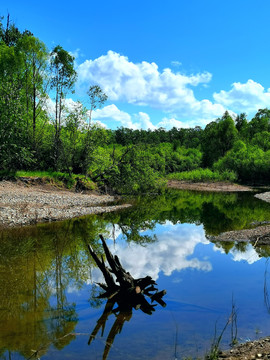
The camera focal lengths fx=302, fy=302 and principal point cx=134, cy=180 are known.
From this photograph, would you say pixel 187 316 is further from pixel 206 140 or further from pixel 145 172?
pixel 206 140

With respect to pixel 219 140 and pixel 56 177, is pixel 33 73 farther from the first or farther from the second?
→ pixel 219 140

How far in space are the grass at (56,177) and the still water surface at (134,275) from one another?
16.0 meters

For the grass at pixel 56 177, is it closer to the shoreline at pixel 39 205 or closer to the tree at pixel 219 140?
the shoreline at pixel 39 205

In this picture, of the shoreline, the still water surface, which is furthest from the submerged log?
the shoreline

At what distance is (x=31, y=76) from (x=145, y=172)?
68.8 feet

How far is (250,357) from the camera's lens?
6.73 meters

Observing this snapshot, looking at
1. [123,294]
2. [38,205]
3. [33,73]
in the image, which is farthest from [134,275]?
[33,73]

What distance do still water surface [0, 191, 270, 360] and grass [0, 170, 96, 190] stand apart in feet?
52.4

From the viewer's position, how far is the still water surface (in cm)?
787

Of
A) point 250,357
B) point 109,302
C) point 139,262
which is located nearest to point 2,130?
point 139,262

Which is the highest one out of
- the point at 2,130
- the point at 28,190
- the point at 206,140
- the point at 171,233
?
the point at 206,140

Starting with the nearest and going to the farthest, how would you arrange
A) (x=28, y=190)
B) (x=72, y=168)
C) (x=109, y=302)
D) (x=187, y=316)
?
(x=187, y=316)
(x=109, y=302)
(x=28, y=190)
(x=72, y=168)

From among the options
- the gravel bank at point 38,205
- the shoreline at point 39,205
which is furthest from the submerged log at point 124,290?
the gravel bank at point 38,205

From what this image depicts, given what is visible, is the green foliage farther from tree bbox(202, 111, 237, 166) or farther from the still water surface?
the still water surface
